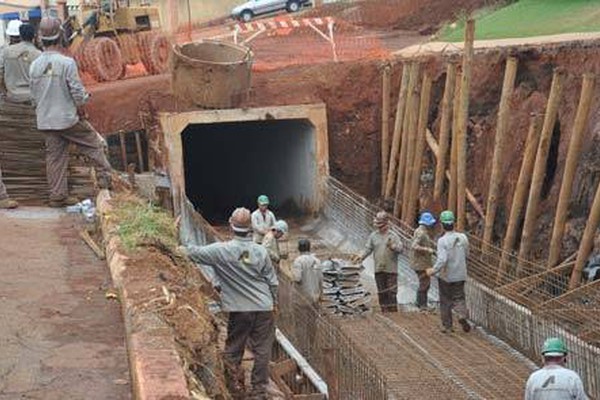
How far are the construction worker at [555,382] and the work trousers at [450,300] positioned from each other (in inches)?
145

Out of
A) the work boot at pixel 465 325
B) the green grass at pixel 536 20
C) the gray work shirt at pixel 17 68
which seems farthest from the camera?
the green grass at pixel 536 20

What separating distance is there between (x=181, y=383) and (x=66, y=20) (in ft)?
71.1

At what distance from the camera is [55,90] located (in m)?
10.0

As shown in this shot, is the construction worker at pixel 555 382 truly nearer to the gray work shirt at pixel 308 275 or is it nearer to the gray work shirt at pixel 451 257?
the gray work shirt at pixel 451 257

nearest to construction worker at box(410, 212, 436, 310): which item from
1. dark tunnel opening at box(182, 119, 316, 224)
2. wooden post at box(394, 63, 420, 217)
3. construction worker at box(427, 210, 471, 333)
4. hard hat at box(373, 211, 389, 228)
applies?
hard hat at box(373, 211, 389, 228)

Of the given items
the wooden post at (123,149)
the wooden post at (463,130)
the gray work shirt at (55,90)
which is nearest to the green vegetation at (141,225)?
the gray work shirt at (55,90)

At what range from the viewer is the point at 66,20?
25453 mm

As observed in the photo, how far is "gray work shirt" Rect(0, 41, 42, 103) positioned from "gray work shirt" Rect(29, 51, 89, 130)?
0.90 meters

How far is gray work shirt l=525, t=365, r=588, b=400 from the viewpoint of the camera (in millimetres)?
7645

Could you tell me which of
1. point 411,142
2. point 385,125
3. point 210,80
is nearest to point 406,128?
point 411,142

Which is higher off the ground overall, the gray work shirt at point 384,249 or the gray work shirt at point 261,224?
the gray work shirt at point 261,224

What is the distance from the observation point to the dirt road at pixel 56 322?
18.5 feet

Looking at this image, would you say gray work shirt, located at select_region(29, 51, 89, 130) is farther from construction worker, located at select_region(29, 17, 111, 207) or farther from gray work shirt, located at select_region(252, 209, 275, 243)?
gray work shirt, located at select_region(252, 209, 275, 243)

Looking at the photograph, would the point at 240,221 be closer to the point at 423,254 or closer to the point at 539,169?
the point at 423,254
